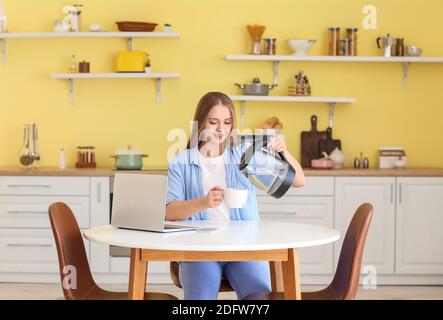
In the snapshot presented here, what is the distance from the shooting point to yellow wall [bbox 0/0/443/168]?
5.80 meters

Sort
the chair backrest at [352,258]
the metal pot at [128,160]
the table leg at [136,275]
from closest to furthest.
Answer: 1. the table leg at [136,275]
2. the chair backrest at [352,258]
3. the metal pot at [128,160]

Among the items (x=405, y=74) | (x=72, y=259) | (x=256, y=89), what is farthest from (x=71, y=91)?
(x=72, y=259)

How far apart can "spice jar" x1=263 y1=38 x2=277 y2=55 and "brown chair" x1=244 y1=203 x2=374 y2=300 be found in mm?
2669

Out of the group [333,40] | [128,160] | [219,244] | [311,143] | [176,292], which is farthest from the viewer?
[311,143]

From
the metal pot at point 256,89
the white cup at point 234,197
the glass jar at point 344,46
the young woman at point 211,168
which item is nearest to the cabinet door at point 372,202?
the metal pot at point 256,89

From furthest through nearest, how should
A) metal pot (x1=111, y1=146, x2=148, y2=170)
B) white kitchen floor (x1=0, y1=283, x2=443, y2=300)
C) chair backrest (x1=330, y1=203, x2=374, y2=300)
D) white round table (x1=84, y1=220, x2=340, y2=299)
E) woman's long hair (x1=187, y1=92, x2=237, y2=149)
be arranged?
metal pot (x1=111, y1=146, x2=148, y2=170)
white kitchen floor (x1=0, y1=283, x2=443, y2=300)
woman's long hair (x1=187, y1=92, x2=237, y2=149)
chair backrest (x1=330, y1=203, x2=374, y2=300)
white round table (x1=84, y1=220, x2=340, y2=299)

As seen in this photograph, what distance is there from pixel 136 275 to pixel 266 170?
0.61 metres

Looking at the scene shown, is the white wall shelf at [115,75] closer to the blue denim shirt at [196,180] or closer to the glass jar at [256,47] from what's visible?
the glass jar at [256,47]

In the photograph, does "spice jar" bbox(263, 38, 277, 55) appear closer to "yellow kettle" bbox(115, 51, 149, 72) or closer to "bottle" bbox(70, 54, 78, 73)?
"yellow kettle" bbox(115, 51, 149, 72)

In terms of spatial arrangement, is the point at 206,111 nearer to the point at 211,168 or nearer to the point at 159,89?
the point at 211,168

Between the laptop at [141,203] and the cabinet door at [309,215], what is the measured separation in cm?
233

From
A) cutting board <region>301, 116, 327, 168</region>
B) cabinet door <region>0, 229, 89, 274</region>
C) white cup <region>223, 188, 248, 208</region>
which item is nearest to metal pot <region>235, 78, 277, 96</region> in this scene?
cutting board <region>301, 116, 327, 168</region>

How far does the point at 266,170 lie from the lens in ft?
10.2

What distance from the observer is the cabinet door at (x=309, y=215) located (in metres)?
5.38
